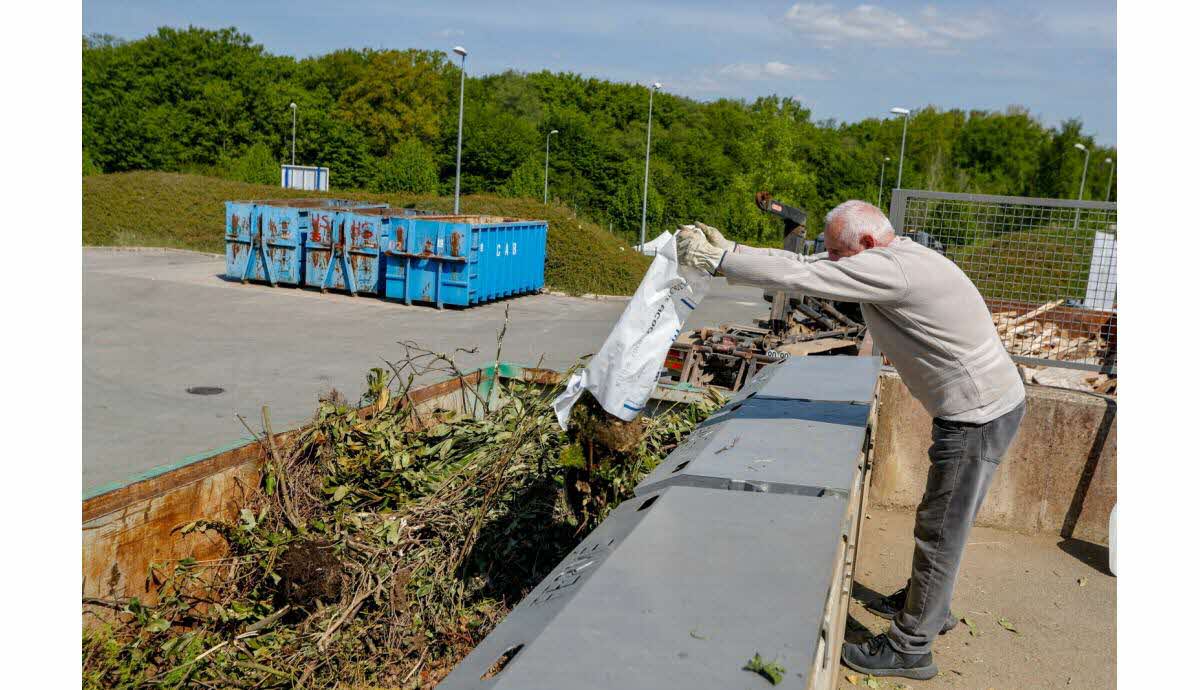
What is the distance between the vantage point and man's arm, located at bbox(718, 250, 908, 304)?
3522 mm

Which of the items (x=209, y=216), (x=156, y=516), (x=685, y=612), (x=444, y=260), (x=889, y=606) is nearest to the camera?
(x=685, y=612)

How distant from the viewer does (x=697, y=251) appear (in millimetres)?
3641

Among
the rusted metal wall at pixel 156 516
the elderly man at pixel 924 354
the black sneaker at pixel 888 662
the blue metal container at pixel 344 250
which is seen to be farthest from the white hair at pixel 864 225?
the blue metal container at pixel 344 250

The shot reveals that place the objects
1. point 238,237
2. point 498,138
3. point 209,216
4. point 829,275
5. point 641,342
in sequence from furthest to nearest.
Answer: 1. point 498,138
2. point 209,216
3. point 238,237
4. point 641,342
5. point 829,275

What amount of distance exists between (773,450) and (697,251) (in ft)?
2.77

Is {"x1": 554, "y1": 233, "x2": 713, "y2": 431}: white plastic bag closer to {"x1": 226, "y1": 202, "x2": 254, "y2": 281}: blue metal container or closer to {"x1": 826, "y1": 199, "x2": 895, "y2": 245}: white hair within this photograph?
{"x1": 826, "y1": 199, "x2": 895, "y2": 245}: white hair

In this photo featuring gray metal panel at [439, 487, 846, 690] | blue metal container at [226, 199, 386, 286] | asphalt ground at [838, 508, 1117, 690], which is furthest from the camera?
blue metal container at [226, 199, 386, 286]

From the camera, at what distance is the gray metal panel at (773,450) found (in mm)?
2963

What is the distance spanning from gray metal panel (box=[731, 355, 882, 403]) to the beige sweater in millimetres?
502

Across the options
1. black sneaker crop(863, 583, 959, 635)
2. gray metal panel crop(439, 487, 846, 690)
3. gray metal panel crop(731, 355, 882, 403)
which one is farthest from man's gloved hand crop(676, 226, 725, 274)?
black sneaker crop(863, 583, 959, 635)

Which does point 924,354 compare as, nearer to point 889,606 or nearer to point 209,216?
point 889,606

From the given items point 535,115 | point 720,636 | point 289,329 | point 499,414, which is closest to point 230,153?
point 535,115

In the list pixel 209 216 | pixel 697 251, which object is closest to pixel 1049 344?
pixel 697 251

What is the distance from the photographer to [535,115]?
201ft
